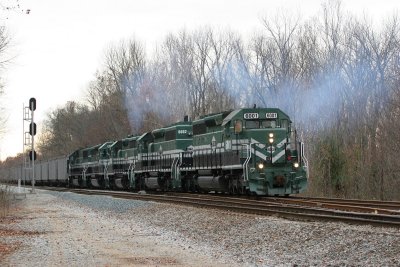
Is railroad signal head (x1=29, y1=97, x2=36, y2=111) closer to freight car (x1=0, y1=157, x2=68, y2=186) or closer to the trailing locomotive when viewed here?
the trailing locomotive

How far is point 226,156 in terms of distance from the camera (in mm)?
24406

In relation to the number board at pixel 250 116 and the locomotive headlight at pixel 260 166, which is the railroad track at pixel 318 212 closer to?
the locomotive headlight at pixel 260 166

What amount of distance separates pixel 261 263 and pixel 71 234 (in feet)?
20.4

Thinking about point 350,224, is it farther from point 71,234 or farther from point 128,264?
point 71,234

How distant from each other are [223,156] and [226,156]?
33cm

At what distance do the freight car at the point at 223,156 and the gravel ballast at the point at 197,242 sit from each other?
4877mm

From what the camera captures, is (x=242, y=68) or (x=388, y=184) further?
(x=242, y=68)

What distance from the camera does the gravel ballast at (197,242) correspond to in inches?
399

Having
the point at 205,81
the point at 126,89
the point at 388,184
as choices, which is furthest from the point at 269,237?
the point at 126,89

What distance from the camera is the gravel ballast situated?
33.2ft

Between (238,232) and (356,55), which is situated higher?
(356,55)

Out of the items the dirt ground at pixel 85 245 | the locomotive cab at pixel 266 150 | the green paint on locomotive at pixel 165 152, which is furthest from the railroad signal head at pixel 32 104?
the dirt ground at pixel 85 245

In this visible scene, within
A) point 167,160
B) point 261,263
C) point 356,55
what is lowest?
point 261,263

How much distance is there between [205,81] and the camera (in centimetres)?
5941
